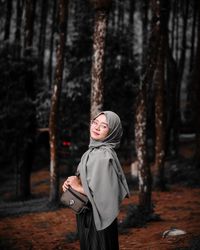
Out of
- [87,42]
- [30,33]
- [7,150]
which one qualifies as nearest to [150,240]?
[7,150]

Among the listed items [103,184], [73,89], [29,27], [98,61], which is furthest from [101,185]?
[73,89]

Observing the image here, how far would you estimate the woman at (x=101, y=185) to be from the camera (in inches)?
150

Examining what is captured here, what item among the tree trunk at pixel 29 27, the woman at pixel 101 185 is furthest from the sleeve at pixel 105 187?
the tree trunk at pixel 29 27

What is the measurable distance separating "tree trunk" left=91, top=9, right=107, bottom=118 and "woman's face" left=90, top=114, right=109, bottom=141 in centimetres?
457

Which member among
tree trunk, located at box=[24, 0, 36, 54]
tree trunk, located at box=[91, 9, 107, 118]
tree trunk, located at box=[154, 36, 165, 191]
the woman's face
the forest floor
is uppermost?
tree trunk, located at box=[24, 0, 36, 54]

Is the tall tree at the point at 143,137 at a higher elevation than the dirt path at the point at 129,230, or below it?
higher

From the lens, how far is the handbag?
12.9ft

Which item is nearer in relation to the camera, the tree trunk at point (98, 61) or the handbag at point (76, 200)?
the handbag at point (76, 200)

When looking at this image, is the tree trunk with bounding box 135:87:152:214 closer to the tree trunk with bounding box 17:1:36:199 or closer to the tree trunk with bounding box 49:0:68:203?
the tree trunk with bounding box 49:0:68:203

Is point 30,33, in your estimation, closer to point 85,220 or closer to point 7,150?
point 7,150

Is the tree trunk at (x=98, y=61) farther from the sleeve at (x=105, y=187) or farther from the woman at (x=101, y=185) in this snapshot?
the sleeve at (x=105, y=187)

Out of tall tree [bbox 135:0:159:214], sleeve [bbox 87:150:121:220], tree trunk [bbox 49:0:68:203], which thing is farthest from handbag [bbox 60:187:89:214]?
tree trunk [bbox 49:0:68:203]

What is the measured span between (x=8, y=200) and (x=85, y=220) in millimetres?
11909

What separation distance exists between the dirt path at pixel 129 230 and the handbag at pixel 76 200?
3.08 metres
